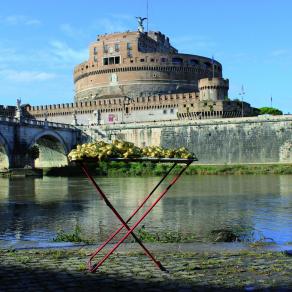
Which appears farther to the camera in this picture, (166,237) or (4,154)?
(4,154)

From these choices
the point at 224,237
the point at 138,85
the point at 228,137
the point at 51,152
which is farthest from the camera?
the point at 138,85

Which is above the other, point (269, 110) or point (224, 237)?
point (269, 110)

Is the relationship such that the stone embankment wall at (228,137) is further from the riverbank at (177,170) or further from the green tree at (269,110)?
the green tree at (269,110)

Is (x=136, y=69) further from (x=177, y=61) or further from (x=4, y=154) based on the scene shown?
(x=4, y=154)

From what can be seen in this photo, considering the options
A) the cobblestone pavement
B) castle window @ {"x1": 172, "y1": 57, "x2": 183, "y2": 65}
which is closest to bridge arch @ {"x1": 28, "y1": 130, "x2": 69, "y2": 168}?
castle window @ {"x1": 172, "y1": 57, "x2": 183, "y2": 65}

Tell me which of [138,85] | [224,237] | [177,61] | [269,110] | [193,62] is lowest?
[224,237]

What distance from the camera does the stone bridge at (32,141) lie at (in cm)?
4681

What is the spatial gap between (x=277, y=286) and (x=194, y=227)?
6755 mm

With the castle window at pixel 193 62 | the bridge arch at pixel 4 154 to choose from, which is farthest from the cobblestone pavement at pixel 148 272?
the castle window at pixel 193 62

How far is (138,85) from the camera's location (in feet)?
241

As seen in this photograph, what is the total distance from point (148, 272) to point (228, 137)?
46381mm

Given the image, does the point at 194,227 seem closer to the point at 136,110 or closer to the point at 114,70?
the point at 136,110

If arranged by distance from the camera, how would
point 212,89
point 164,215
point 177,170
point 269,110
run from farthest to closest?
point 269,110 < point 212,89 < point 177,170 < point 164,215

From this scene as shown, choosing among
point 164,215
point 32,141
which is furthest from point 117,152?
point 32,141
